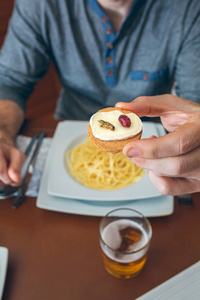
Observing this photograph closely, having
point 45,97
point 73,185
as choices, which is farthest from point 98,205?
point 45,97

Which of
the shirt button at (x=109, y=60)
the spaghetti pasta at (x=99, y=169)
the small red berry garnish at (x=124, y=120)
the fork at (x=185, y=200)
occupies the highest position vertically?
the small red berry garnish at (x=124, y=120)

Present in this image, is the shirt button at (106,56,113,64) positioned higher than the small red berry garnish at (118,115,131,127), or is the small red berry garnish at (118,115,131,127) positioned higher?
the small red berry garnish at (118,115,131,127)

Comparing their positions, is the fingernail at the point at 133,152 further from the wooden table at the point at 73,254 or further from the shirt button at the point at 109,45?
the shirt button at the point at 109,45

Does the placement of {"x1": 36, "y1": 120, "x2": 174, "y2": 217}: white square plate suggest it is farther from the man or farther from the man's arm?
the man

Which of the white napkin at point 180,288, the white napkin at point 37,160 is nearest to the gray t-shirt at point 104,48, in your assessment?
the white napkin at point 37,160

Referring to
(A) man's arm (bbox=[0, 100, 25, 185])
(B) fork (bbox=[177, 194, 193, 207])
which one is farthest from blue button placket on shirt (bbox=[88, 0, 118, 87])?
(B) fork (bbox=[177, 194, 193, 207])
